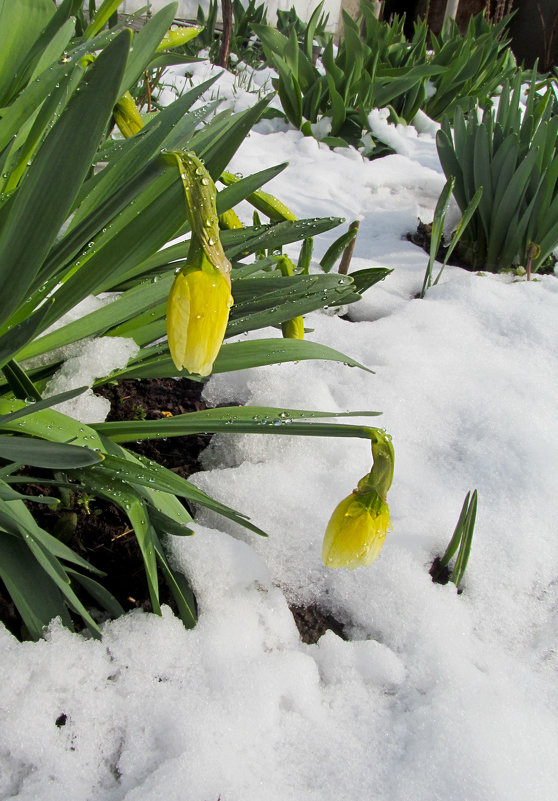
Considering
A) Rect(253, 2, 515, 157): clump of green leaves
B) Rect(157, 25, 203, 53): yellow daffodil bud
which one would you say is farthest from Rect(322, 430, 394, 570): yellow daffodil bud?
Rect(253, 2, 515, 157): clump of green leaves

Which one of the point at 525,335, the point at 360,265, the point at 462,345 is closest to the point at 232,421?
the point at 462,345

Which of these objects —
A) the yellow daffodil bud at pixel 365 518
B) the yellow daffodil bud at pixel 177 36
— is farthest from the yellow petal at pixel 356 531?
the yellow daffodil bud at pixel 177 36

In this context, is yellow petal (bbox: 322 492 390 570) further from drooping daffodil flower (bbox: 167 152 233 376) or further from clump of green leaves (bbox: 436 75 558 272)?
clump of green leaves (bbox: 436 75 558 272)

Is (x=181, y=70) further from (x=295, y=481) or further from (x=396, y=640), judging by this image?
(x=396, y=640)

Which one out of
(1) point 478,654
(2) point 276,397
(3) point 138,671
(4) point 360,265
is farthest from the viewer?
(4) point 360,265

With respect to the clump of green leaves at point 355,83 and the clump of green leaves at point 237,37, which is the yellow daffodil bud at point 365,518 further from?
the clump of green leaves at point 237,37
